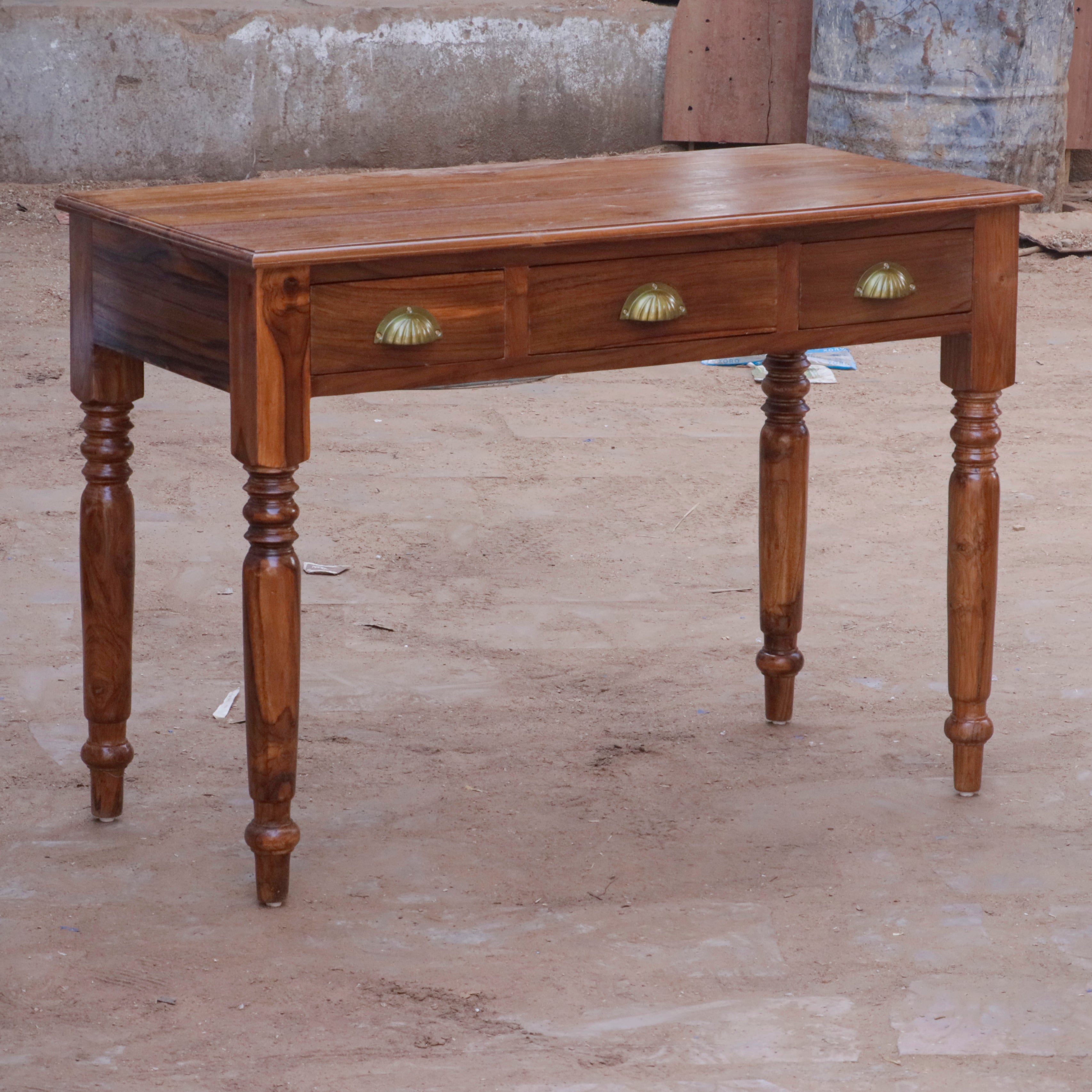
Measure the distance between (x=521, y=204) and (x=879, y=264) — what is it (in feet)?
1.74

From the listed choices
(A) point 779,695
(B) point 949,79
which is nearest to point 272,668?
(A) point 779,695

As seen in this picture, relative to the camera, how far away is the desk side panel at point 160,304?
2.29 meters

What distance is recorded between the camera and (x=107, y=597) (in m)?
2.72

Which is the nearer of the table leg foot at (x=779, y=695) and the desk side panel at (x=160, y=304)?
the desk side panel at (x=160, y=304)

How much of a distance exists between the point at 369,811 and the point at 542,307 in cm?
94

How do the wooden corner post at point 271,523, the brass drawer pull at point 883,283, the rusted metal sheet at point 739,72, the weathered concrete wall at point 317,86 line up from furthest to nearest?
Answer: 1. the rusted metal sheet at point 739,72
2. the weathered concrete wall at point 317,86
3. the brass drawer pull at point 883,283
4. the wooden corner post at point 271,523

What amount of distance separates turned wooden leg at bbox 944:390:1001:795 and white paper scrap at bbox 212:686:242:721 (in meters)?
1.28

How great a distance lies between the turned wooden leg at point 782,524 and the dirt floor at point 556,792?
11 cm

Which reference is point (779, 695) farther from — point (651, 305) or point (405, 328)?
point (405, 328)

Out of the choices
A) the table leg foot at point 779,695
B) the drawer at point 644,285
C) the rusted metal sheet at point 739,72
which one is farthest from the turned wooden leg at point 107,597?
the rusted metal sheet at point 739,72

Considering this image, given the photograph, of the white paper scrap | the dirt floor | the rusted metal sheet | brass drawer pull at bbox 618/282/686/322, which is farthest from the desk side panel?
the rusted metal sheet

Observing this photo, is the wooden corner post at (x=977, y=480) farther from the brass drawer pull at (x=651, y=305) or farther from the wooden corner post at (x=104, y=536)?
the wooden corner post at (x=104, y=536)

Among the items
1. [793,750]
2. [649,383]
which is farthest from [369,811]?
[649,383]

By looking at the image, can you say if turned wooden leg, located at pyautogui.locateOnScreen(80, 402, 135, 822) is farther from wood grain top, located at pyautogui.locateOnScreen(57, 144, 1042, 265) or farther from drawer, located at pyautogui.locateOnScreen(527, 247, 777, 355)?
drawer, located at pyautogui.locateOnScreen(527, 247, 777, 355)
